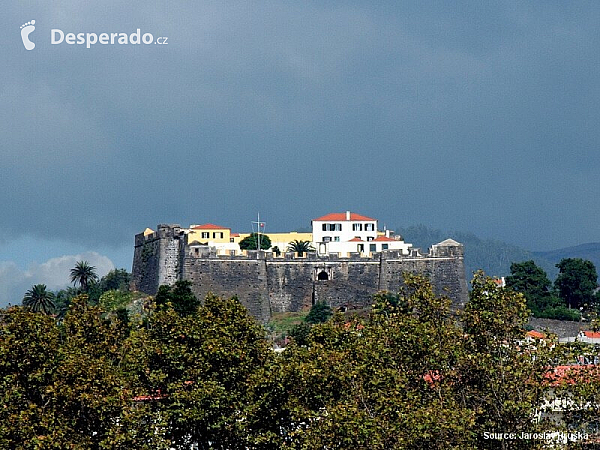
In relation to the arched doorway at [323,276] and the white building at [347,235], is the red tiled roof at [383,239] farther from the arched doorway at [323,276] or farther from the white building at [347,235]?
the arched doorway at [323,276]

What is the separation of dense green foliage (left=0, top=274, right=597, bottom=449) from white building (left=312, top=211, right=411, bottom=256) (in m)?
75.9

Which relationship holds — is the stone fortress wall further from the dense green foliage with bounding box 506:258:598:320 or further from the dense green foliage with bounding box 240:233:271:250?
the dense green foliage with bounding box 506:258:598:320

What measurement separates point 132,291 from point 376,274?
22419mm

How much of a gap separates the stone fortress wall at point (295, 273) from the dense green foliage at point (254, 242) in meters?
11.3

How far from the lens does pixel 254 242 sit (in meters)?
133

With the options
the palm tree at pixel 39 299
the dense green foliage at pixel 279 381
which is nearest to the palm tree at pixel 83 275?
the palm tree at pixel 39 299

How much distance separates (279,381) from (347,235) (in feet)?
288

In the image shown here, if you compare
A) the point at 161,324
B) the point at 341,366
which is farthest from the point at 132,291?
the point at 341,366

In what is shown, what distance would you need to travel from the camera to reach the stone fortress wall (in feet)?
383

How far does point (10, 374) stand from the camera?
159 ft

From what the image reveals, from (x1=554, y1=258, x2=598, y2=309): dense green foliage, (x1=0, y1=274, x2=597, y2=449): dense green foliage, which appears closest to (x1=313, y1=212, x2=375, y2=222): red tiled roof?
(x1=554, y1=258, x2=598, y2=309): dense green foliage

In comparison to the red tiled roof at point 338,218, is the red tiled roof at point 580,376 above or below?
below

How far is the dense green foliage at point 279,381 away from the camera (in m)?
42.7

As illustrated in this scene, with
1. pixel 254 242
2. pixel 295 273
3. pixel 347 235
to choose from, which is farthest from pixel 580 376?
pixel 347 235
